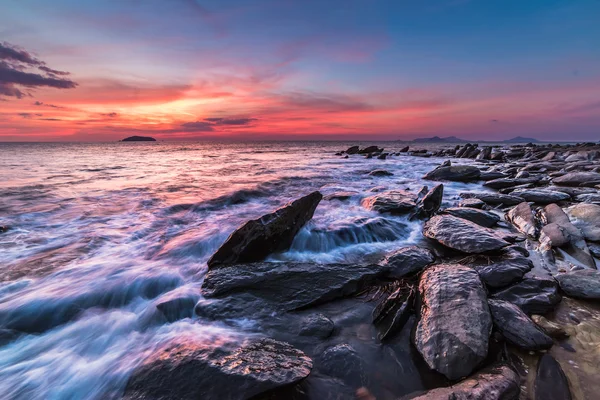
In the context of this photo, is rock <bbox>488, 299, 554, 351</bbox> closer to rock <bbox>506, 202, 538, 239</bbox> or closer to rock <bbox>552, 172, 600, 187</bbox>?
rock <bbox>506, 202, 538, 239</bbox>

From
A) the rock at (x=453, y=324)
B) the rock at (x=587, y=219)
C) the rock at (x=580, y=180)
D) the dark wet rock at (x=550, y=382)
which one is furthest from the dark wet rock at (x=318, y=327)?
the rock at (x=580, y=180)

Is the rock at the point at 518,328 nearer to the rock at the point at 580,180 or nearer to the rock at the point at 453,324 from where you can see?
the rock at the point at 453,324

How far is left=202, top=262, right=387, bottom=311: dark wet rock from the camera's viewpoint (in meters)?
4.18

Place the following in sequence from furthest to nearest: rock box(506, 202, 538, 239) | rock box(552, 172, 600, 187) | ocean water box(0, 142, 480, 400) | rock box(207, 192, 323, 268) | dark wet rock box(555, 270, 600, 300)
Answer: rock box(552, 172, 600, 187)
rock box(506, 202, 538, 239)
rock box(207, 192, 323, 268)
dark wet rock box(555, 270, 600, 300)
ocean water box(0, 142, 480, 400)

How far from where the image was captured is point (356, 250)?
630 cm

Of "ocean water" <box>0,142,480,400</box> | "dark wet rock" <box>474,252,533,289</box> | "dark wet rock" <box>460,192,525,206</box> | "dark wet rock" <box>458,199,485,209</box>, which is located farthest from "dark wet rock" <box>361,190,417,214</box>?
"dark wet rock" <box>474,252,533,289</box>

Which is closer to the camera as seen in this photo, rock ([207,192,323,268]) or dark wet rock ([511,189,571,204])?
rock ([207,192,323,268])

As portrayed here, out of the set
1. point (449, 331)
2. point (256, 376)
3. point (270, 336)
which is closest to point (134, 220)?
point (270, 336)

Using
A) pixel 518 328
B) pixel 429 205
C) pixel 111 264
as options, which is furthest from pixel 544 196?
pixel 111 264

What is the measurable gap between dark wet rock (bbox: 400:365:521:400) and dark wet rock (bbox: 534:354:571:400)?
0.55 feet

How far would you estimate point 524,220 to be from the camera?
6840 millimetres

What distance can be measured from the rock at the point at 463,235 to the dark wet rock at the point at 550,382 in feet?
8.47

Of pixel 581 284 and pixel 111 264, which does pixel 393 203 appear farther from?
pixel 111 264

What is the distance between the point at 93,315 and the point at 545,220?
31.1 ft
